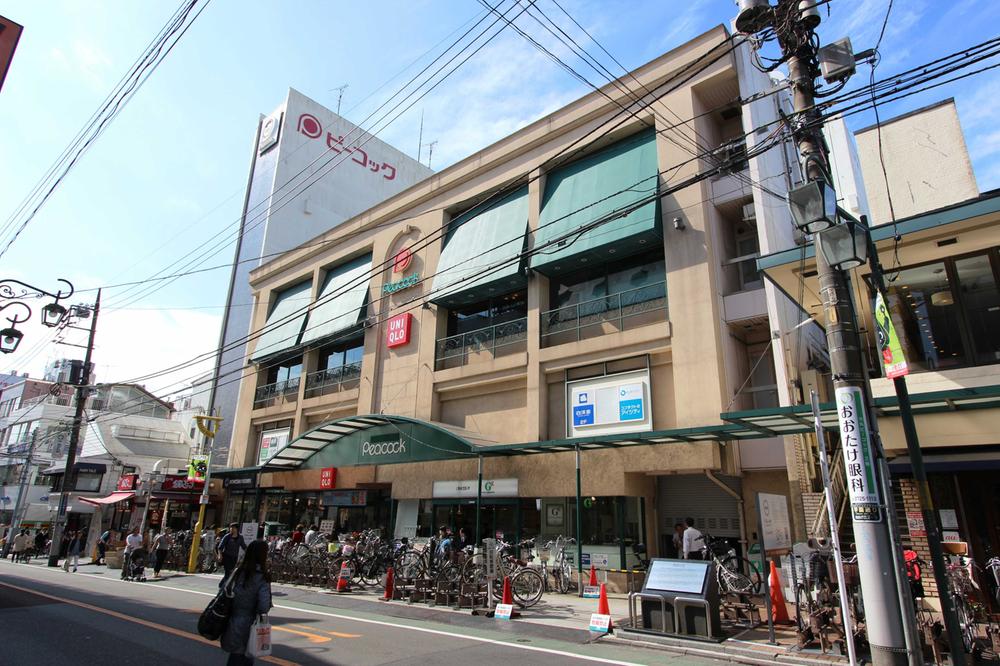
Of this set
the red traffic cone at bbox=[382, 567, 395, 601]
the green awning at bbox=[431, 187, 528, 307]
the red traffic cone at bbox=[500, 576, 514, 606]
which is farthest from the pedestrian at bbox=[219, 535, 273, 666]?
the green awning at bbox=[431, 187, 528, 307]

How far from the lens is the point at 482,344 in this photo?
2339 centimetres

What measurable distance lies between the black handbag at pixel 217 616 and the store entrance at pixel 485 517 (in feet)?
45.2

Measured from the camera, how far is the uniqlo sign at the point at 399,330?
2581 centimetres

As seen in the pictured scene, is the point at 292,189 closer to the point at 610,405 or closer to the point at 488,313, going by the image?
the point at 488,313

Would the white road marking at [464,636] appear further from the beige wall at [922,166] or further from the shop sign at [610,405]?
the beige wall at [922,166]

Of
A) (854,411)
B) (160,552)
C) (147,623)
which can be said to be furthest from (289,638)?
(160,552)

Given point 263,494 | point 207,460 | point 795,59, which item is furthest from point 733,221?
point 263,494

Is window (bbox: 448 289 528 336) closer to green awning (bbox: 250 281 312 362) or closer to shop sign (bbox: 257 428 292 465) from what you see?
green awning (bbox: 250 281 312 362)

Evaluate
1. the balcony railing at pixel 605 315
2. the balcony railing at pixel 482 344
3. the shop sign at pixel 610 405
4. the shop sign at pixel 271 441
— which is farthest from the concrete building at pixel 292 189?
the shop sign at pixel 610 405

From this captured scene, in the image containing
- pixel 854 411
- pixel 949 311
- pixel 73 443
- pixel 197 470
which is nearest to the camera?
pixel 854 411

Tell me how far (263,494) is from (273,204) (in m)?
23.0

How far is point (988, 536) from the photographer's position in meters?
11.1

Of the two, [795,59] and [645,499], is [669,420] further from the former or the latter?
[795,59]

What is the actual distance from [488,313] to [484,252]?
10.4 feet
